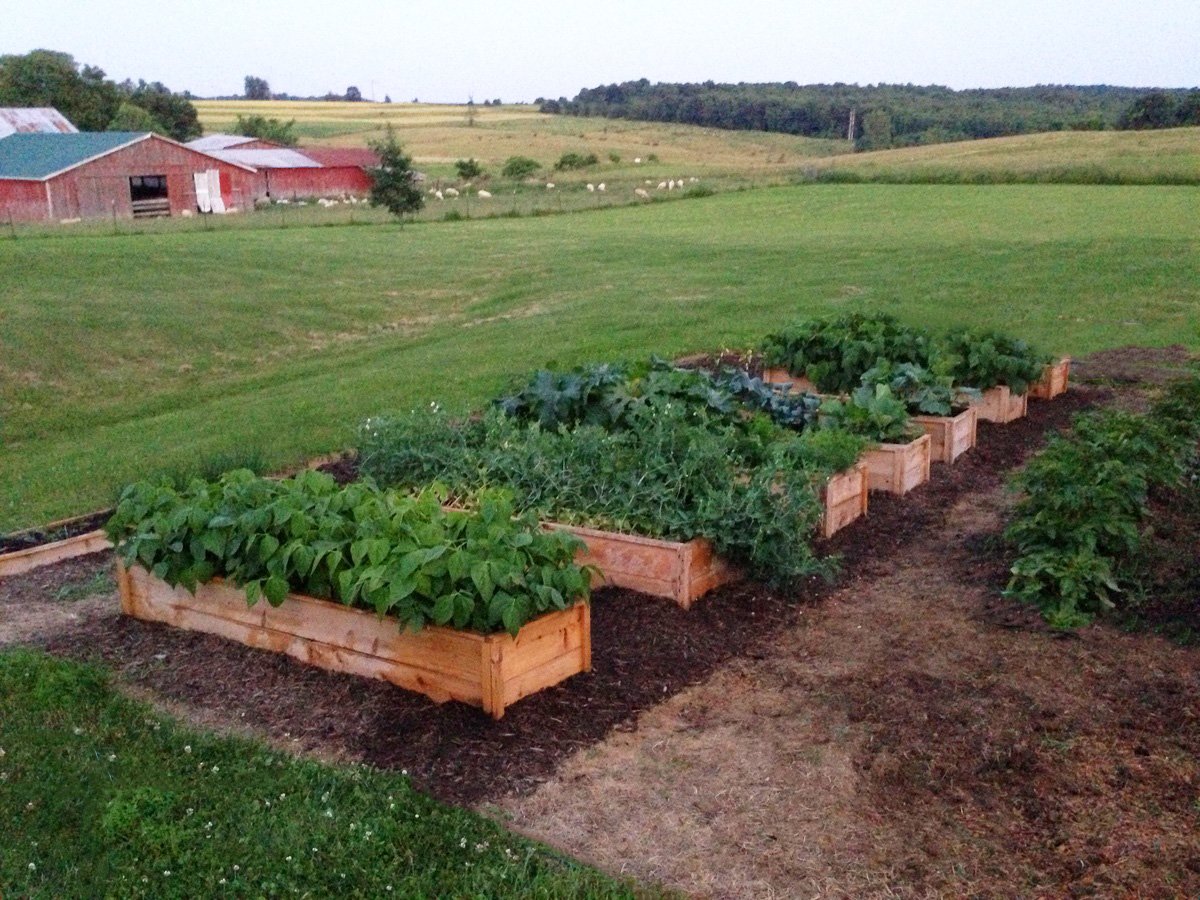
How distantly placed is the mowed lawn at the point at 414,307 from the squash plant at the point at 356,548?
2.82 meters

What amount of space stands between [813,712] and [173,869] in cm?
252

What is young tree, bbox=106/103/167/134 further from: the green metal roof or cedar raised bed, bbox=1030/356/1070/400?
cedar raised bed, bbox=1030/356/1070/400

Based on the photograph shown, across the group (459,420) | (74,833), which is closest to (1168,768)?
(74,833)

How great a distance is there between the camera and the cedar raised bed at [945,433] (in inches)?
346

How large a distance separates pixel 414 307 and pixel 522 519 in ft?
52.0

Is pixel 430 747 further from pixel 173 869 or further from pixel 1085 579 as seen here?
pixel 1085 579

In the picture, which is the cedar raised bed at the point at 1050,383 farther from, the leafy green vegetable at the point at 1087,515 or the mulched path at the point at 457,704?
the mulched path at the point at 457,704

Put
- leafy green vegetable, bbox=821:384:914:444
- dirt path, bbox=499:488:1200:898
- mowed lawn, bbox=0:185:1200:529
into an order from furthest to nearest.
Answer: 1. mowed lawn, bbox=0:185:1200:529
2. leafy green vegetable, bbox=821:384:914:444
3. dirt path, bbox=499:488:1200:898

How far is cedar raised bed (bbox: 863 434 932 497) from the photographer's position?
8008mm

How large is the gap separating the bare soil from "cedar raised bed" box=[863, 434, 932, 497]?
5.26 ft

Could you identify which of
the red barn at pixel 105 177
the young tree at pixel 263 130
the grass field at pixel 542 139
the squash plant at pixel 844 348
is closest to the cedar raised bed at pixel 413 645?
the squash plant at pixel 844 348

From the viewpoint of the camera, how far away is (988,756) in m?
4.44

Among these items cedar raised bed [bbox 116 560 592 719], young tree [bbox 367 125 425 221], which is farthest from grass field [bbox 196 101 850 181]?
cedar raised bed [bbox 116 560 592 719]

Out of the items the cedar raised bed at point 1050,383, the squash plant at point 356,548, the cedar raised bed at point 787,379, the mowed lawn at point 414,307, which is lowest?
the mowed lawn at point 414,307
